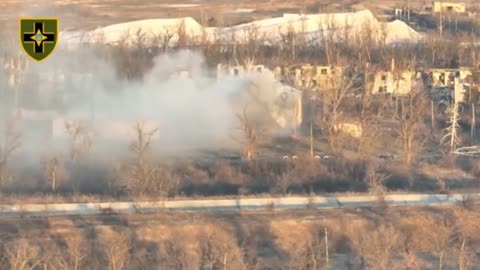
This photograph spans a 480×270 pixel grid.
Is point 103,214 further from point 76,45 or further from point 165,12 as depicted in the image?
point 165,12

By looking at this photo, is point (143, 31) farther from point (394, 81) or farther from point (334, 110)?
point (334, 110)

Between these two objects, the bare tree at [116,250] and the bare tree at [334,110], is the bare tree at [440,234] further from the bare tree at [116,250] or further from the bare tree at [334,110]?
the bare tree at [334,110]

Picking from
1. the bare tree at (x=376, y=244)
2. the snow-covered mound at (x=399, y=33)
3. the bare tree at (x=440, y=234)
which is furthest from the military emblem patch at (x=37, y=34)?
the snow-covered mound at (x=399, y=33)

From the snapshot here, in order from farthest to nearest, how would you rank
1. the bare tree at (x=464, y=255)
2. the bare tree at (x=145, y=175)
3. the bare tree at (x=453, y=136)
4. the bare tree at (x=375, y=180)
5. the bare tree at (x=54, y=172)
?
the bare tree at (x=453, y=136)
the bare tree at (x=54, y=172)
the bare tree at (x=375, y=180)
the bare tree at (x=145, y=175)
the bare tree at (x=464, y=255)

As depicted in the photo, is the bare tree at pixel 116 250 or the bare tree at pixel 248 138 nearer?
the bare tree at pixel 116 250

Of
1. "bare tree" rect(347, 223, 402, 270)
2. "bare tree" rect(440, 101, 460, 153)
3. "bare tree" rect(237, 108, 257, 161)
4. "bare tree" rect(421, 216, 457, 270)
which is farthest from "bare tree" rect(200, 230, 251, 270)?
"bare tree" rect(440, 101, 460, 153)

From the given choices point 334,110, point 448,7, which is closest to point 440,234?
point 334,110

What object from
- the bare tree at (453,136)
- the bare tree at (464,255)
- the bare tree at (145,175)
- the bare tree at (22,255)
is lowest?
the bare tree at (464,255)

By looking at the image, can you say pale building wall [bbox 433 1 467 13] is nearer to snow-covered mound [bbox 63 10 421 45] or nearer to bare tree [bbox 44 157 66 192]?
snow-covered mound [bbox 63 10 421 45]
